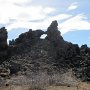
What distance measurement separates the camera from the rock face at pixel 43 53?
68.7 meters

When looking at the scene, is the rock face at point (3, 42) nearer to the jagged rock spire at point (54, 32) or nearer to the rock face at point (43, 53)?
the rock face at point (43, 53)

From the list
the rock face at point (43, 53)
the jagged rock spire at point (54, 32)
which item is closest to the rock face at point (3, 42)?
the rock face at point (43, 53)

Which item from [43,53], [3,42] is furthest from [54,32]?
[3,42]

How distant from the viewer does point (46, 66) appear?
69.6m

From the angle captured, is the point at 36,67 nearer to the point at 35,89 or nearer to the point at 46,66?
the point at 46,66

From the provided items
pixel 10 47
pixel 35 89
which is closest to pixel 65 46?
pixel 10 47

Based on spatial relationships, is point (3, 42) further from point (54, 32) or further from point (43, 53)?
point (54, 32)

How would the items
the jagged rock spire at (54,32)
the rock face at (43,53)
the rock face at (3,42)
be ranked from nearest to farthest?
the rock face at (43,53) → the rock face at (3,42) → the jagged rock spire at (54,32)

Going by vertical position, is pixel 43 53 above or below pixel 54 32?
below

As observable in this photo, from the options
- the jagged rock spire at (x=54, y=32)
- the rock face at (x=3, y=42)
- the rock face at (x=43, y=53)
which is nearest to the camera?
the rock face at (x=43, y=53)

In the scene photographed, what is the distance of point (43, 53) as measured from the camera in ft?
248

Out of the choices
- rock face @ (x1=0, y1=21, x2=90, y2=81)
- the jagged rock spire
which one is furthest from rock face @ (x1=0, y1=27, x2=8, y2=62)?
the jagged rock spire

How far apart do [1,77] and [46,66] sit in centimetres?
1184

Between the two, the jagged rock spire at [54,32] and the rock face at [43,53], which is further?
the jagged rock spire at [54,32]
